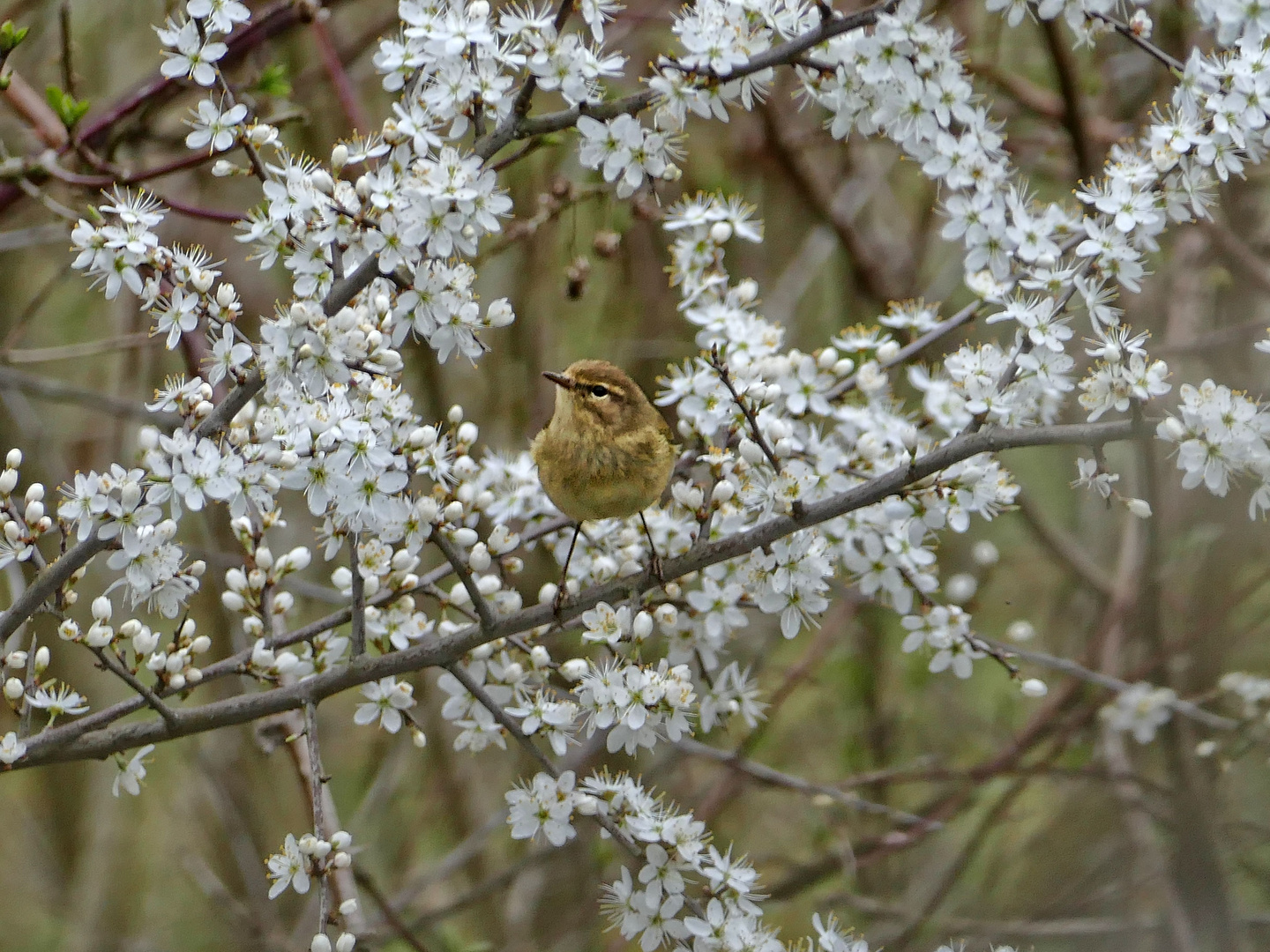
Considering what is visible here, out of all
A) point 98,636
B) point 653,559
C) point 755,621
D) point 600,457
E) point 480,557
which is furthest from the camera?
point 755,621

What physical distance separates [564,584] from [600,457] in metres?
0.41

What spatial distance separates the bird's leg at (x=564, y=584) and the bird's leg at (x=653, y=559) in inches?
7.5

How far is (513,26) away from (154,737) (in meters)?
1.76

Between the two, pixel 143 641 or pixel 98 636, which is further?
pixel 143 641

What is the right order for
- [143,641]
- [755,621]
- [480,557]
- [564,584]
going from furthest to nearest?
[755,621]
[564,584]
[480,557]
[143,641]

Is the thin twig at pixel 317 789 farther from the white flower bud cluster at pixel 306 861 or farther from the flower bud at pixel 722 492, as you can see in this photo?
the flower bud at pixel 722 492

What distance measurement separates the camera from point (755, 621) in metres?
6.47

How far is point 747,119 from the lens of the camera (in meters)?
6.39

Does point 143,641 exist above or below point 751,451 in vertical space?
below


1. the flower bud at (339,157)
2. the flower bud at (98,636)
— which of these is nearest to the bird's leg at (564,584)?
the flower bud at (98,636)

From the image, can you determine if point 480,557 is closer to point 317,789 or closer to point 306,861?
point 317,789

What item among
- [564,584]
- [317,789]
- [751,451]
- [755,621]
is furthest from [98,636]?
[755,621]

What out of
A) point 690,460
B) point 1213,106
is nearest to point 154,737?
point 690,460

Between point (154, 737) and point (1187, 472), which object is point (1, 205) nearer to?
point (154, 737)
